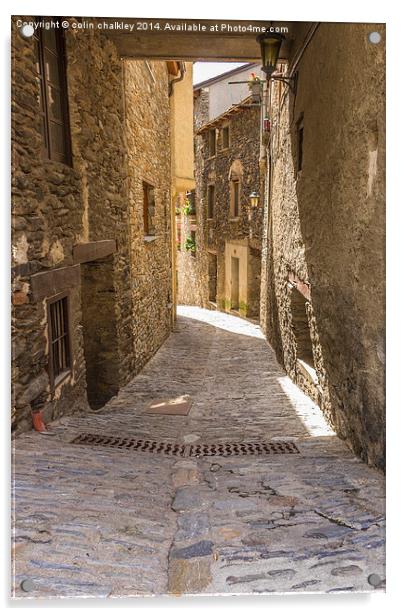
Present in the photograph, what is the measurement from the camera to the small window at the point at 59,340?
14.0 ft

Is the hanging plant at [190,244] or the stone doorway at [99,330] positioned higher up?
the hanging plant at [190,244]

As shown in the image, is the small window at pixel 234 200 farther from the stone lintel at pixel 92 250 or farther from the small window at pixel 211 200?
the stone lintel at pixel 92 250

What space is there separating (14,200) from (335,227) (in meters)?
2.46

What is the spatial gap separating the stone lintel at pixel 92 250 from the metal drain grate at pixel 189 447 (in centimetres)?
170

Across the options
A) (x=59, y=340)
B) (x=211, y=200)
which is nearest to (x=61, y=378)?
(x=59, y=340)

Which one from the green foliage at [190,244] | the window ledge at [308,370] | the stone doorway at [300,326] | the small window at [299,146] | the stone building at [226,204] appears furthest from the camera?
the green foliage at [190,244]

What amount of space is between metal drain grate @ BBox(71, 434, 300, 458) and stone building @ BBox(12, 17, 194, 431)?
0.49m

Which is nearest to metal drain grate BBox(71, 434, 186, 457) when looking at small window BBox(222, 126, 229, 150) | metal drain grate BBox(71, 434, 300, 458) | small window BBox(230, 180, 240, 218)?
metal drain grate BBox(71, 434, 300, 458)

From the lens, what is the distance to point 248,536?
2561 mm

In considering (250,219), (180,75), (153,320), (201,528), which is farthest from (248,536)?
(250,219)

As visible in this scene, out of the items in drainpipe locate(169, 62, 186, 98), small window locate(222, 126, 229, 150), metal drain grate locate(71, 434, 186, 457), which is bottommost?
metal drain grate locate(71, 434, 186, 457)

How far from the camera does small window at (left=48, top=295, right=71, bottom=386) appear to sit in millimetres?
4254

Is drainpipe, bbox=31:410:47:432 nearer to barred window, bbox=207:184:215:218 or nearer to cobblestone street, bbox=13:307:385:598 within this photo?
cobblestone street, bbox=13:307:385:598

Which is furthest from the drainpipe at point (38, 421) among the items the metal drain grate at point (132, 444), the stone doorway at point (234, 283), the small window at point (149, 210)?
the stone doorway at point (234, 283)
